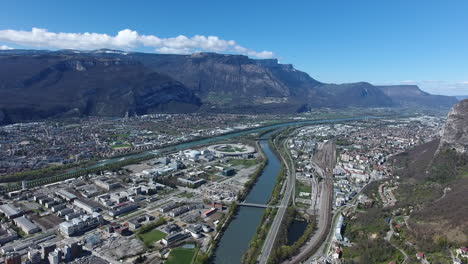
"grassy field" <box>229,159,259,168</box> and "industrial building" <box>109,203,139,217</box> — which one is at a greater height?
"grassy field" <box>229,159,259,168</box>

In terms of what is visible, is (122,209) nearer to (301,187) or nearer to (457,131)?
(301,187)

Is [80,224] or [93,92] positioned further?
[93,92]

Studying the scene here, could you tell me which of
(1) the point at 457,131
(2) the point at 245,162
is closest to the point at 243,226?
(2) the point at 245,162

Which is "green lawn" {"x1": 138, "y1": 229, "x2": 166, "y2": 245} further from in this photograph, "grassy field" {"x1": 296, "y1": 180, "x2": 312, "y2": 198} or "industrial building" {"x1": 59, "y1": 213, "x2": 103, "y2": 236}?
"grassy field" {"x1": 296, "y1": 180, "x2": 312, "y2": 198}

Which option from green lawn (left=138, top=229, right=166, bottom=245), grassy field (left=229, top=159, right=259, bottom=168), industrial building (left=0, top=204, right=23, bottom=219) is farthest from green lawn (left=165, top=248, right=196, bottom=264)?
grassy field (left=229, top=159, right=259, bottom=168)

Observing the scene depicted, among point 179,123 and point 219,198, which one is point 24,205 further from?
point 179,123

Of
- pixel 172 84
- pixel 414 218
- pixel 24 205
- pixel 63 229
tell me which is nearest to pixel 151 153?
pixel 24 205
